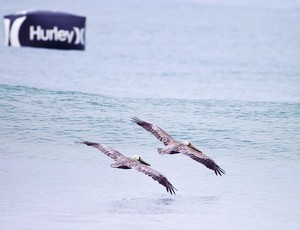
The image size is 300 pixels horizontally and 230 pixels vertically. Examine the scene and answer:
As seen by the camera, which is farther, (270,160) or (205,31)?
(205,31)

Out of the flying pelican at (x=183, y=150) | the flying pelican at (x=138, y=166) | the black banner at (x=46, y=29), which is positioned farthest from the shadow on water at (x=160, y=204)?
the black banner at (x=46, y=29)

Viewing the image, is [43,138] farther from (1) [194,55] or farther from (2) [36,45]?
(1) [194,55]

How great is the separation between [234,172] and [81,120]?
5.10m

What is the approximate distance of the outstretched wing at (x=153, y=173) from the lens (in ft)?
58.5

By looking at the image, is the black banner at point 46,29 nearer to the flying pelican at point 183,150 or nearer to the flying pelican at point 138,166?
the flying pelican at point 183,150

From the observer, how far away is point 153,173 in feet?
59.2

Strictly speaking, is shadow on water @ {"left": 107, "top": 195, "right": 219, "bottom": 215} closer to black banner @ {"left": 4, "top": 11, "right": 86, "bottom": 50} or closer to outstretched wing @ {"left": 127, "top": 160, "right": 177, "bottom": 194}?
outstretched wing @ {"left": 127, "top": 160, "right": 177, "bottom": 194}

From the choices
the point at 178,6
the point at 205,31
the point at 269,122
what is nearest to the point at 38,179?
the point at 269,122

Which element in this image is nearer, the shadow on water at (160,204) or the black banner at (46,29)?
the shadow on water at (160,204)

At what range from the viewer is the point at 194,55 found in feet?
169

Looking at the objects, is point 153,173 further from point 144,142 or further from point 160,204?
point 144,142

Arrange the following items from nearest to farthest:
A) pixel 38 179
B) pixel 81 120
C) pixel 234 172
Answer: pixel 38 179, pixel 234 172, pixel 81 120

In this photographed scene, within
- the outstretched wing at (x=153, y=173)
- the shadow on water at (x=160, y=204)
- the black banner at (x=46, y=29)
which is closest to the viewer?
the outstretched wing at (x=153, y=173)

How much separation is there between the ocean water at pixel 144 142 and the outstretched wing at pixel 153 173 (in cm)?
65
